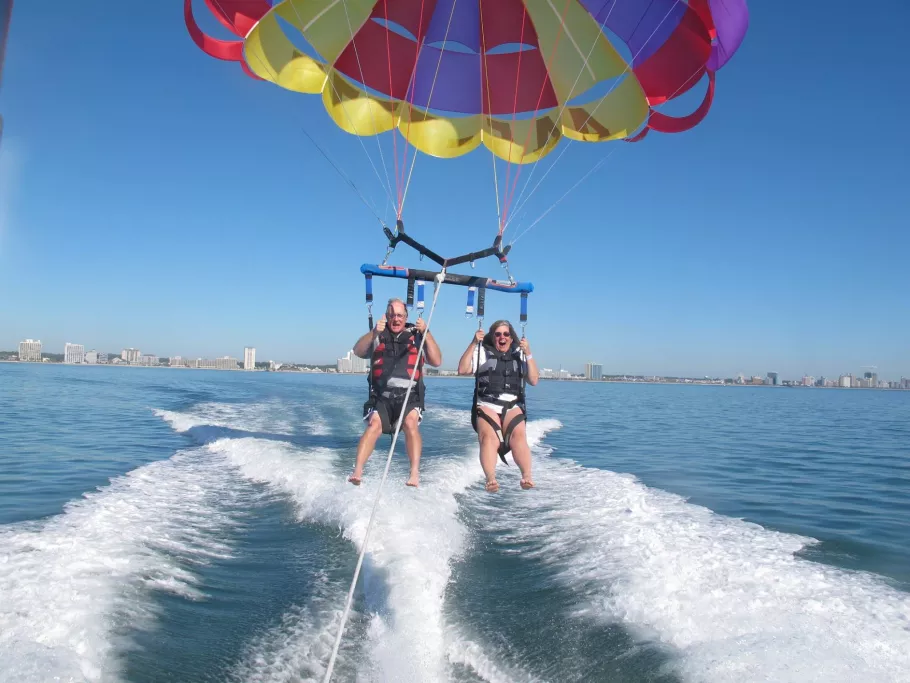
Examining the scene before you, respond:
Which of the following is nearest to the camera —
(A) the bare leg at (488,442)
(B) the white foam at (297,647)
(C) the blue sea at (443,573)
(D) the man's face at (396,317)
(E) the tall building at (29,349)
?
(B) the white foam at (297,647)

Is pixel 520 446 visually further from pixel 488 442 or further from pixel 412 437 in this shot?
pixel 412 437

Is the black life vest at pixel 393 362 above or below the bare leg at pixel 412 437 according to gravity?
above

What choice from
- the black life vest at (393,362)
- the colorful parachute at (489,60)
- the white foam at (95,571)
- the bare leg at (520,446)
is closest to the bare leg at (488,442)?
the bare leg at (520,446)

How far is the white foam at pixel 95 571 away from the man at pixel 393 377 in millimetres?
1620

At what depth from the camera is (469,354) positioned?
211 inches

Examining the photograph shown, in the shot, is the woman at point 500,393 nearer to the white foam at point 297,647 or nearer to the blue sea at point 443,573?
the blue sea at point 443,573

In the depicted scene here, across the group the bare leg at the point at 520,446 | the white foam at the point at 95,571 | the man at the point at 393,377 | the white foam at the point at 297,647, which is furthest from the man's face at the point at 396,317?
the white foam at the point at 297,647

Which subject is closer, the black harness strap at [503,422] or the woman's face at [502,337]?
the black harness strap at [503,422]

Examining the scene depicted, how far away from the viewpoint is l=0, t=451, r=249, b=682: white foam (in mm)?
2934

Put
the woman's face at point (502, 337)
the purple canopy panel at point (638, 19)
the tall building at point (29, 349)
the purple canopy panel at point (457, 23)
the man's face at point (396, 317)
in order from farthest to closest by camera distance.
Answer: the tall building at point (29, 349) < the purple canopy panel at point (457, 23) < the purple canopy panel at point (638, 19) < the man's face at point (396, 317) < the woman's face at point (502, 337)

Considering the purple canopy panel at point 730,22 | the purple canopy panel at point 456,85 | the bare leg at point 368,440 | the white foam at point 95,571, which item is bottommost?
the white foam at point 95,571

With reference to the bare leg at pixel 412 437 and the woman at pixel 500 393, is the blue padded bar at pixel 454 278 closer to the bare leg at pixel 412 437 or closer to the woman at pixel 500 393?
the woman at pixel 500 393

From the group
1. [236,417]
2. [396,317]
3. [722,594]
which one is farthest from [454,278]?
[236,417]

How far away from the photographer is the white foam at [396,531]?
123 inches
